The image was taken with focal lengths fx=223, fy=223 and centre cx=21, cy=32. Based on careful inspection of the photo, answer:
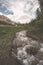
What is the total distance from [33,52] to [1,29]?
2926 mm

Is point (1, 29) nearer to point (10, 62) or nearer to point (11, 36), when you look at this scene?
point (11, 36)

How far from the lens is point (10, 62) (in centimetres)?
805

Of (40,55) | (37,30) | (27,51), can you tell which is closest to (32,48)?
(27,51)

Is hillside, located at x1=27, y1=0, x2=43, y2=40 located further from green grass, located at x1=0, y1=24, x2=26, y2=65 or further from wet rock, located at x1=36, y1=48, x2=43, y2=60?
wet rock, located at x1=36, y1=48, x2=43, y2=60

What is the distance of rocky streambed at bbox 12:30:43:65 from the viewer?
7887 millimetres

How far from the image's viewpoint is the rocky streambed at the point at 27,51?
25.9ft

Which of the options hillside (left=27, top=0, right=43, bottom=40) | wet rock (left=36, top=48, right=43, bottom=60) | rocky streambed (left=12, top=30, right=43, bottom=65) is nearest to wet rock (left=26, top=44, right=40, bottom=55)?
rocky streambed (left=12, top=30, right=43, bottom=65)

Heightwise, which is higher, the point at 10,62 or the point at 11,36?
the point at 11,36

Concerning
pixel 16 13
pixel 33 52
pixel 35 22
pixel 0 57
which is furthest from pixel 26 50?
pixel 16 13

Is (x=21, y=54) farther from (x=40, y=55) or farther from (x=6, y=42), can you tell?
(x=6, y=42)

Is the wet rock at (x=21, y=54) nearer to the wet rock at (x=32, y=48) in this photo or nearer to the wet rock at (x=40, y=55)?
the wet rock at (x=32, y=48)

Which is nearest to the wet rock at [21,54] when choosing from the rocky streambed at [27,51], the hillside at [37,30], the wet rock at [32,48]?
the rocky streambed at [27,51]

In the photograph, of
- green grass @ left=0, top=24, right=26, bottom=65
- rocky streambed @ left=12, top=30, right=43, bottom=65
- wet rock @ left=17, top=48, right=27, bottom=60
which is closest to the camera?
rocky streambed @ left=12, top=30, right=43, bottom=65

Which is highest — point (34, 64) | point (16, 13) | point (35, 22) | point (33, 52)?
point (16, 13)
